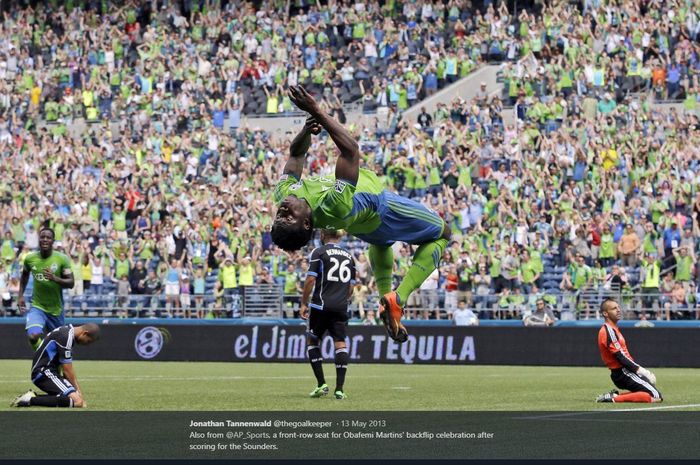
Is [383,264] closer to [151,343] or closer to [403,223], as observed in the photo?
[403,223]

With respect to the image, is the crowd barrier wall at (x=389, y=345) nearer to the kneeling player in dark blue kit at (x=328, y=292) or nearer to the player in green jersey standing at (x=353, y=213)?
the kneeling player in dark blue kit at (x=328, y=292)

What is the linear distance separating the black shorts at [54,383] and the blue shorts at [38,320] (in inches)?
86.5

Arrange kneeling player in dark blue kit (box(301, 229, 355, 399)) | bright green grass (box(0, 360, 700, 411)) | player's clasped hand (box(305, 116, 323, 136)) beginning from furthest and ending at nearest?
kneeling player in dark blue kit (box(301, 229, 355, 399)) → bright green grass (box(0, 360, 700, 411)) → player's clasped hand (box(305, 116, 323, 136))

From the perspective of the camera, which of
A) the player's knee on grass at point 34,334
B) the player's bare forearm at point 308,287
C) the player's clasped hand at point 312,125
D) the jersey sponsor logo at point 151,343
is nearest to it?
the player's clasped hand at point 312,125

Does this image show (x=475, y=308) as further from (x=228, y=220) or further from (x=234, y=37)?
(x=234, y=37)

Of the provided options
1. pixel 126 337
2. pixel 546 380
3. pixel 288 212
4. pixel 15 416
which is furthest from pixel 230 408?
pixel 126 337

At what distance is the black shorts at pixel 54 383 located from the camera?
607 inches

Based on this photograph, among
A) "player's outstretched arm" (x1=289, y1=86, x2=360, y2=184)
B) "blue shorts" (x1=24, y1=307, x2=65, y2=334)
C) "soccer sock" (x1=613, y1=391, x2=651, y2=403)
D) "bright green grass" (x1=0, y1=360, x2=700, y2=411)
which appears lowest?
"bright green grass" (x1=0, y1=360, x2=700, y2=411)

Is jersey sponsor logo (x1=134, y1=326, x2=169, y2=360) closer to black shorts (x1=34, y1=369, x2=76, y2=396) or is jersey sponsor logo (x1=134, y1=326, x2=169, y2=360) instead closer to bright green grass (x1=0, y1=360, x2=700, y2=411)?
bright green grass (x1=0, y1=360, x2=700, y2=411)

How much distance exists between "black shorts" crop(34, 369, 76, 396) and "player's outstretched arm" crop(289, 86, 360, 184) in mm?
6021

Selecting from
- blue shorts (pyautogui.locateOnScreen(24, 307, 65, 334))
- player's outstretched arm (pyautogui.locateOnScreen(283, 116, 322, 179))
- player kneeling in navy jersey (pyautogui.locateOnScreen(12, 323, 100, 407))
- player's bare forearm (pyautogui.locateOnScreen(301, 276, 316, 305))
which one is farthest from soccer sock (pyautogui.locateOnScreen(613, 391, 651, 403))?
blue shorts (pyautogui.locateOnScreen(24, 307, 65, 334))

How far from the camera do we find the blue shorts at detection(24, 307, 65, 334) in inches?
696

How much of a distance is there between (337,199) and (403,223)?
1.04m

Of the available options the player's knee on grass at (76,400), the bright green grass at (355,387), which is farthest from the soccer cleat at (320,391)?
the player's knee on grass at (76,400)
